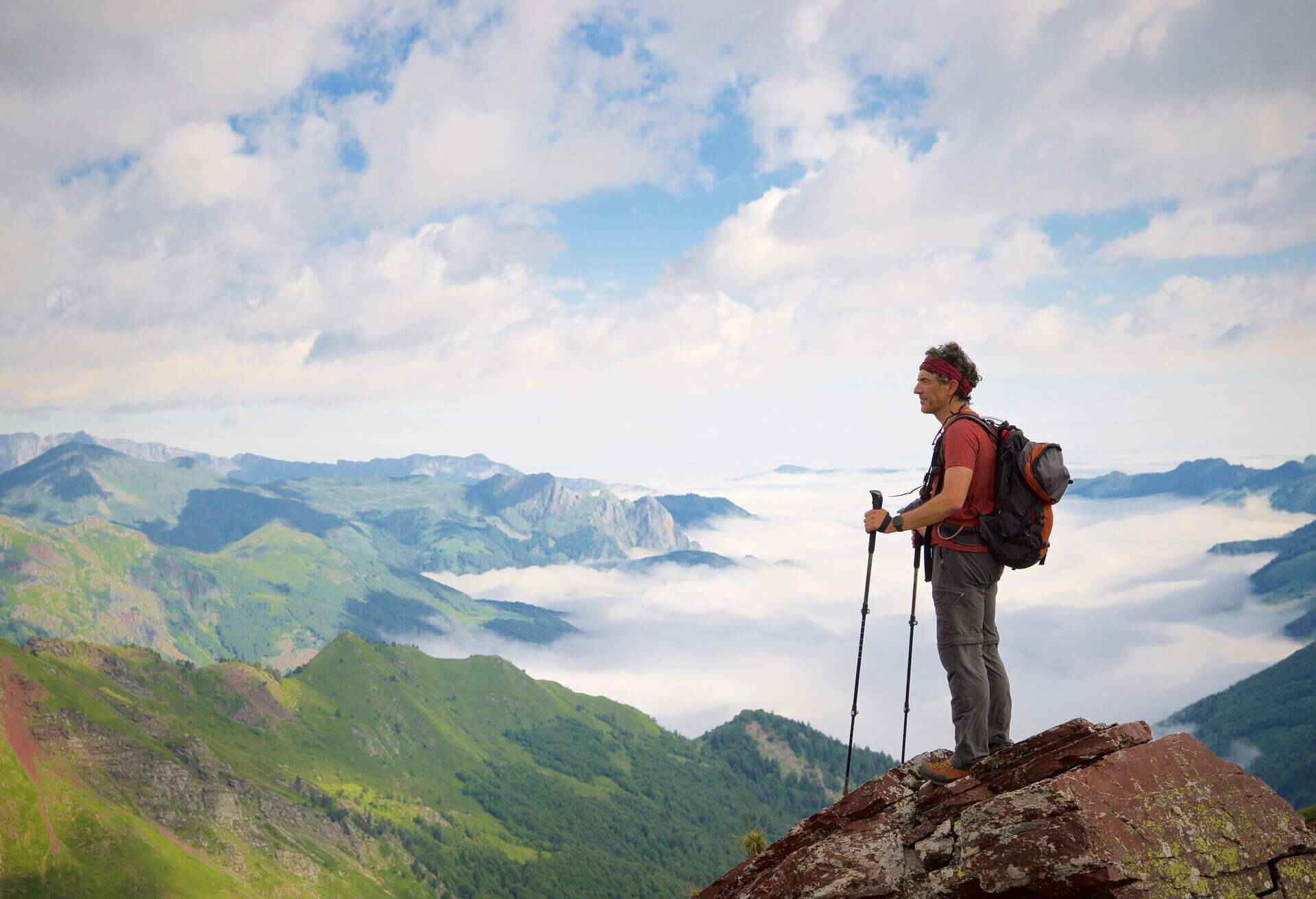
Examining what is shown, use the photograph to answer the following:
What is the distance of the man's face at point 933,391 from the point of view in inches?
516

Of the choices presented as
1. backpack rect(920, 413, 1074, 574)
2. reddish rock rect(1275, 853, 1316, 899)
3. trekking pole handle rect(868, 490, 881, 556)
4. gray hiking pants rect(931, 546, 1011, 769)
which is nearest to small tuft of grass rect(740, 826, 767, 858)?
gray hiking pants rect(931, 546, 1011, 769)

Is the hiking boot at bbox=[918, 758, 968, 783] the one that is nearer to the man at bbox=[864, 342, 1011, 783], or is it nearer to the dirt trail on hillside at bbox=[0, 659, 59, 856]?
the man at bbox=[864, 342, 1011, 783]

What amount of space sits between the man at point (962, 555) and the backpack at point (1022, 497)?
0.53 feet

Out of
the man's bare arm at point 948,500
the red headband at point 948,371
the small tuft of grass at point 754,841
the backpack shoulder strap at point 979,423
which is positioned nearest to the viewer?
the man's bare arm at point 948,500

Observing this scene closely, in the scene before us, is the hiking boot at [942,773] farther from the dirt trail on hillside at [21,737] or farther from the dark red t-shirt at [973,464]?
the dirt trail on hillside at [21,737]

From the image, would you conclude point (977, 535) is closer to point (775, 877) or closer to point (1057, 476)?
point (1057, 476)

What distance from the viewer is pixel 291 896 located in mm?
190750

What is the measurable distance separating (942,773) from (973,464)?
5117mm

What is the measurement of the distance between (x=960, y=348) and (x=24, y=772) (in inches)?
9009

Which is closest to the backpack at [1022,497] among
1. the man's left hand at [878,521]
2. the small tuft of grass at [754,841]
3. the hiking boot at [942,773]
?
the man's left hand at [878,521]

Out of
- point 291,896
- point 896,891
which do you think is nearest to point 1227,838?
point 896,891

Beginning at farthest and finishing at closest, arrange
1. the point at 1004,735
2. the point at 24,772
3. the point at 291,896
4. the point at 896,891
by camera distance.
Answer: the point at 291,896 → the point at 24,772 → the point at 1004,735 → the point at 896,891

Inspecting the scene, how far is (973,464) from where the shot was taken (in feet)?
39.2

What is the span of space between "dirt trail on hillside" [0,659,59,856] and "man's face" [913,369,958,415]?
20991cm
